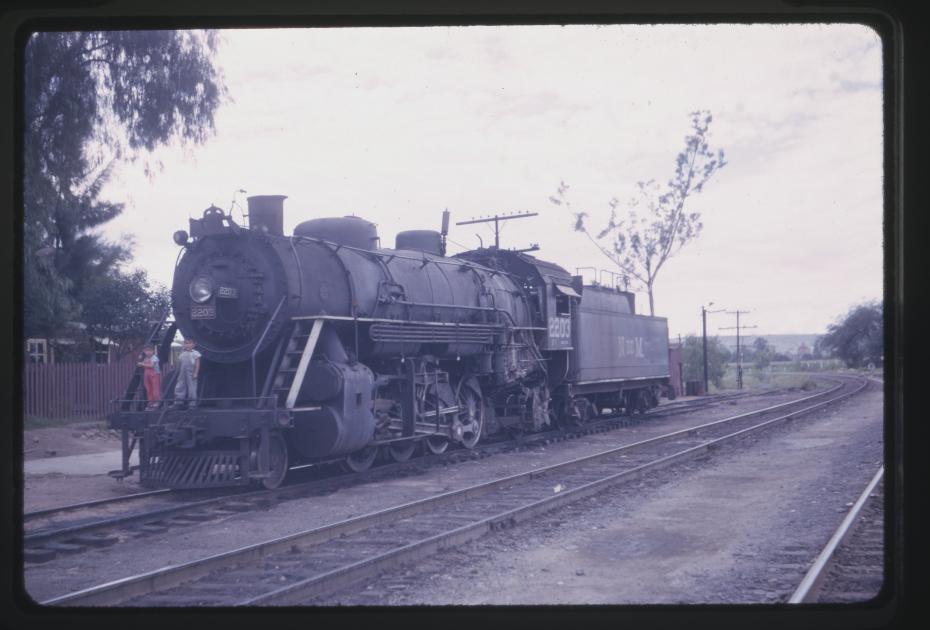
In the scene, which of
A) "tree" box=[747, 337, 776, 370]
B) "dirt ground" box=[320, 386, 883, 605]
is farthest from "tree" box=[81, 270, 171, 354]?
"tree" box=[747, 337, 776, 370]

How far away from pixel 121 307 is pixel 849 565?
15.6 metres

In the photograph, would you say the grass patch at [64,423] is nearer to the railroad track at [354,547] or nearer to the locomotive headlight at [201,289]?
the locomotive headlight at [201,289]

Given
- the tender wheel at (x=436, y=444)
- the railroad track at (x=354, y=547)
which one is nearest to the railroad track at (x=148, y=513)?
the tender wheel at (x=436, y=444)

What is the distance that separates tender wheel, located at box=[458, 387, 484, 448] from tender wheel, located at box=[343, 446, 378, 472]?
2795 mm

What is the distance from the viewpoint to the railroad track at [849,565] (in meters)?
5.75

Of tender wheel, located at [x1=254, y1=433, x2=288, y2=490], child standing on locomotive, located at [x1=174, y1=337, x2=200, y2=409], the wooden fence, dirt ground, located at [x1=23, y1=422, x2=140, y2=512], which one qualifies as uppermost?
child standing on locomotive, located at [x1=174, y1=337, x2=200, y2=409]

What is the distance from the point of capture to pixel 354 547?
23.9 ft

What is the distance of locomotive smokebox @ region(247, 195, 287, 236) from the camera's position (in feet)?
37.6

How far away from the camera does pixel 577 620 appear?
3061 mm

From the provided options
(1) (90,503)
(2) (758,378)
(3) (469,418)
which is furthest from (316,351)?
(2) (758,378)

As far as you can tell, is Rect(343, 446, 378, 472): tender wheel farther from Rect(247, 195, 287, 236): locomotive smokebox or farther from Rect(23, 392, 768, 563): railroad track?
Rect(247, 195, 287, 236): locomotive smokebox

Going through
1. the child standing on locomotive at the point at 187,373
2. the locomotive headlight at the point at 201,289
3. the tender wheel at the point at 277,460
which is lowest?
the tender wheel at the point at 277,460

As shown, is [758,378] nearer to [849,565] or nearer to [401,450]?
[401,450]

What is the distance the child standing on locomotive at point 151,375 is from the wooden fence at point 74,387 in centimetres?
434
